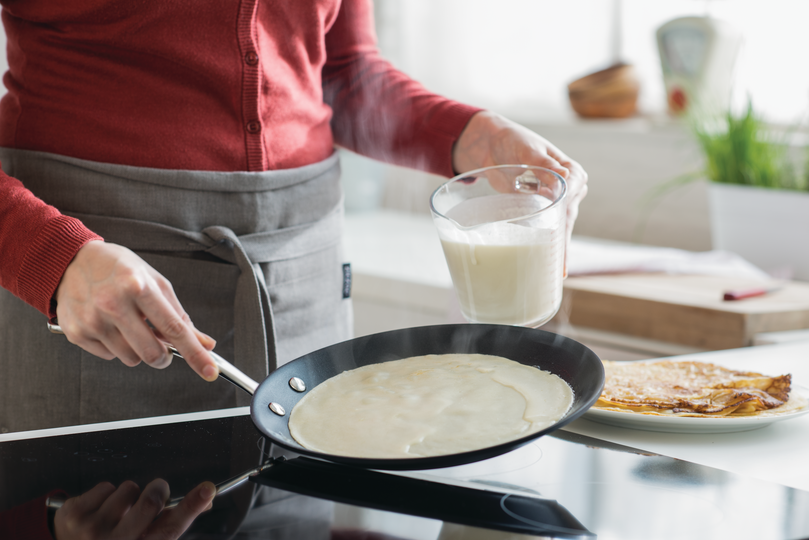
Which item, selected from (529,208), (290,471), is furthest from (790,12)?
(290,471)

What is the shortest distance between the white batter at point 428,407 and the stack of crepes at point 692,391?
A: 0.12m

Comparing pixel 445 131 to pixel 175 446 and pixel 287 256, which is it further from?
pixel 175 446

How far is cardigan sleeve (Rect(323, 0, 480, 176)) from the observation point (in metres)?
1.07

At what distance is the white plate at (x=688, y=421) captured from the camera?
737 mm

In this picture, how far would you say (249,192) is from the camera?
0.98m

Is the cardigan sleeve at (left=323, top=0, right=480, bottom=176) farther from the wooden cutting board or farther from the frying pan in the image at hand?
the wooden cutting board

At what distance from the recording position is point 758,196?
188 centimetres

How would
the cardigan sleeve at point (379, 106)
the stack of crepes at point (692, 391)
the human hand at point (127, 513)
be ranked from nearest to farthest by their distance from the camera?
the human hand at point (127, 513) → the stack of crepes at point (692, 391) → the cardigan sleeve at point (379, 106)

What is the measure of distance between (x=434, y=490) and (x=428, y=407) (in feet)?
0.28

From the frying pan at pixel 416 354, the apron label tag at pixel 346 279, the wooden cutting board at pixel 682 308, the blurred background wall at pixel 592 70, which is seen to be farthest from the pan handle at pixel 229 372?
the blurred background wall at pixel 592 70

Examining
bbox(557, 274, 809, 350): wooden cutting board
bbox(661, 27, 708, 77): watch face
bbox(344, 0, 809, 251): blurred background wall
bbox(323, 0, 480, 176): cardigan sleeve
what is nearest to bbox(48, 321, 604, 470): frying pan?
bbox(323, 0, 480, 176): cardigan sleeve

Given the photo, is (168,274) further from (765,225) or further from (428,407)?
(765,225)

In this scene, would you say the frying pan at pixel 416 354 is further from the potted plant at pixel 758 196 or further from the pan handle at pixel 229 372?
the potted plant at pixel 758 196

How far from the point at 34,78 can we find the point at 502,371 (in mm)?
678
